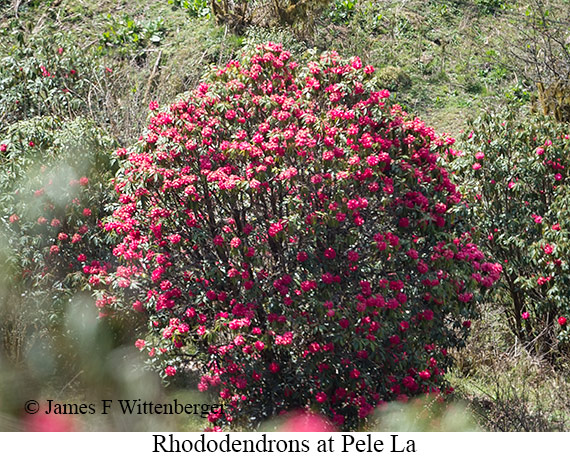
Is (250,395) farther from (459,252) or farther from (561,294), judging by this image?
(561,294)

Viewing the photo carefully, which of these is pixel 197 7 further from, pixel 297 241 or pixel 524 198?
pixel 297 241

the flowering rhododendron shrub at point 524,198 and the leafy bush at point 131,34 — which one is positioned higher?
the leafy bush at point 131,34

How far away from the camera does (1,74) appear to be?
6.58 metres

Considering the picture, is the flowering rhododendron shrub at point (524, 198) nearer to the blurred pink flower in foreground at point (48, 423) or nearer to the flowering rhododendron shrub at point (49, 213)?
the flowering rhododendron shrub at point (49, 213)

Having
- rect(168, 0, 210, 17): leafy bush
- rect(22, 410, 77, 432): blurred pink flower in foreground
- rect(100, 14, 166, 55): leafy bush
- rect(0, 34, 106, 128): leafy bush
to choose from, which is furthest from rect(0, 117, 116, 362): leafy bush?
rect(168, 0, 210, 17): leafy bush

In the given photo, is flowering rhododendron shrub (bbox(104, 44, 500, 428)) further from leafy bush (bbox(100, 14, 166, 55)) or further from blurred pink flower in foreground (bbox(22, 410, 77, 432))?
leafy bush (bbox(100, 14, 166, 55))

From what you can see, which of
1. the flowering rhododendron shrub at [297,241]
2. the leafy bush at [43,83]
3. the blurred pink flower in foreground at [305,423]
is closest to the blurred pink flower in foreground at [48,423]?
the flowering rhododendron shrub at [297,241]

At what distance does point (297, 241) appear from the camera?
13.9 ft

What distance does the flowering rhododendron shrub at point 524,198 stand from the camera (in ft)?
17.7

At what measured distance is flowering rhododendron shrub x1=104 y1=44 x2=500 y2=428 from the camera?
4043 millimetres

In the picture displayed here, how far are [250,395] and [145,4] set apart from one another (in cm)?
959

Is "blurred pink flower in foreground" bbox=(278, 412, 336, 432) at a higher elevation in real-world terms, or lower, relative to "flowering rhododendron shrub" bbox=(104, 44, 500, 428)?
lower

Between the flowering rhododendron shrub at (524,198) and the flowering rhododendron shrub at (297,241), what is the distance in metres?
1.17

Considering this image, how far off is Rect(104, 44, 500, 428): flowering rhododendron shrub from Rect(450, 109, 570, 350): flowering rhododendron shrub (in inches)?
46.0
